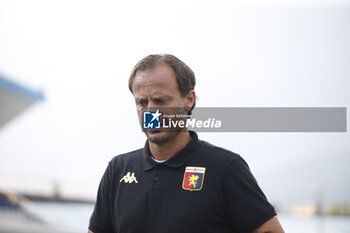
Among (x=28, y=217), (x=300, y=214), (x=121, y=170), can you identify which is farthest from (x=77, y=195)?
(x=121, y=170)

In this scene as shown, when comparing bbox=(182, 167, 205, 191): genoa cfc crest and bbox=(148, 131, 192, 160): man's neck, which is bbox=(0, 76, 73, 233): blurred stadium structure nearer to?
bbox=(148, 131, 192, 160): man's neck

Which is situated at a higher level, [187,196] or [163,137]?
[163,137]

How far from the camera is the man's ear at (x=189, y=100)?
108 centimetres

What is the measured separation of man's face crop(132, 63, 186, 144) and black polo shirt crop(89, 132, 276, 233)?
0.08 metres

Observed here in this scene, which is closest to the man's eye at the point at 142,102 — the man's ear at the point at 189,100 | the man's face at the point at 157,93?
the man's face at the point at 157,93

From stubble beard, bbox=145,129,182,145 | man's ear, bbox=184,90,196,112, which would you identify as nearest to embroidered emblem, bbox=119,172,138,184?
stubble beard, bbox=145,129,182,145

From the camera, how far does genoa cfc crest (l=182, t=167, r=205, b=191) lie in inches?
38.0

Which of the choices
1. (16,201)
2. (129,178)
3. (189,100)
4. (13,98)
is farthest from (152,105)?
(16,201)

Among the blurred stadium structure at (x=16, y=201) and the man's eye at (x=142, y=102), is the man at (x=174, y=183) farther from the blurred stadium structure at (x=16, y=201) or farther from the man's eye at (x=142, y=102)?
the blurred stadium structure at (x=16, y=201)

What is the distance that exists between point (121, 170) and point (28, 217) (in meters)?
7.73

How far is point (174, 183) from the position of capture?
1003 millimetres

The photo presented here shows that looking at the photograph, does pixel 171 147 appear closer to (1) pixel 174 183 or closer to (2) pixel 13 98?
(1) pixel 174 183

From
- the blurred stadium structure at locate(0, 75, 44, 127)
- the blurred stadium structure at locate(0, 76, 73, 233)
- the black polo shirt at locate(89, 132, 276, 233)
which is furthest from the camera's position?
the blurred stadium structure at locate(0, 76, 73, 233)

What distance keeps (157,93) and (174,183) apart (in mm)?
249
